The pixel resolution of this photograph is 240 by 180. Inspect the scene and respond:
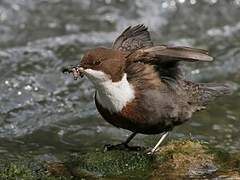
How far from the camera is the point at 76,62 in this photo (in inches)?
312

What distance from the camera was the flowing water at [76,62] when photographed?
620 cm

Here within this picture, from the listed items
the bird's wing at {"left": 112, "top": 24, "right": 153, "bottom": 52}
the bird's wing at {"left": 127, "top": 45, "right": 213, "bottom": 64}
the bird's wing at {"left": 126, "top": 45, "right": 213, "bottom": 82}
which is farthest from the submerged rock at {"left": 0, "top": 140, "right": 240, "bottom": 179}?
the bird's wing at {"left": 112, "top": 24, "right": 153, "bottom": 52}

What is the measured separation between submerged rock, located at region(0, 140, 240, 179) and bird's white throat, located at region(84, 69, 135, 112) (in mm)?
403

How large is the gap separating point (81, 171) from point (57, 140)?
169cm

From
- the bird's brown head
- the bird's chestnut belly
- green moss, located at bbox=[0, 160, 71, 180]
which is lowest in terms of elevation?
green moss, located at bbox=[0, 160, 71, 180]

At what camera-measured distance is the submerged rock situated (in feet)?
14.0

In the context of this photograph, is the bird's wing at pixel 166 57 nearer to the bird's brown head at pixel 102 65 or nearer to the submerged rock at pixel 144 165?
the bird's brown head at pixel 102 65

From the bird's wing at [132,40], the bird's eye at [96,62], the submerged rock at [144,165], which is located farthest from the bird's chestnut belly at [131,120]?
the bird's wing at [132,40]

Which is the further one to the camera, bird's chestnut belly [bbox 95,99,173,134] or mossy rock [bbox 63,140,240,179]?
bird's chestnut belly [bbox 95,99,173,134]

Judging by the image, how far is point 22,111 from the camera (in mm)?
6711

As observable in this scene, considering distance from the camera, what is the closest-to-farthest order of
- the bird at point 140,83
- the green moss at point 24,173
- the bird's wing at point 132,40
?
the green moss at point 24,173 → the bird at point 140,83 → the bird's wing at point 132,40

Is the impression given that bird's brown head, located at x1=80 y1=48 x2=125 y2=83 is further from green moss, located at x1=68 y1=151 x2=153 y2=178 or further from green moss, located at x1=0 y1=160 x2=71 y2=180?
green moss, located at x1=0 y1=160 x2=71 y2=180

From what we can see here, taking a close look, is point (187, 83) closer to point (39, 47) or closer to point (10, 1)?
point (39, 47)

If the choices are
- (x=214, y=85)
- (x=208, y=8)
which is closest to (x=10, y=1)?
(x=208, y=8)
